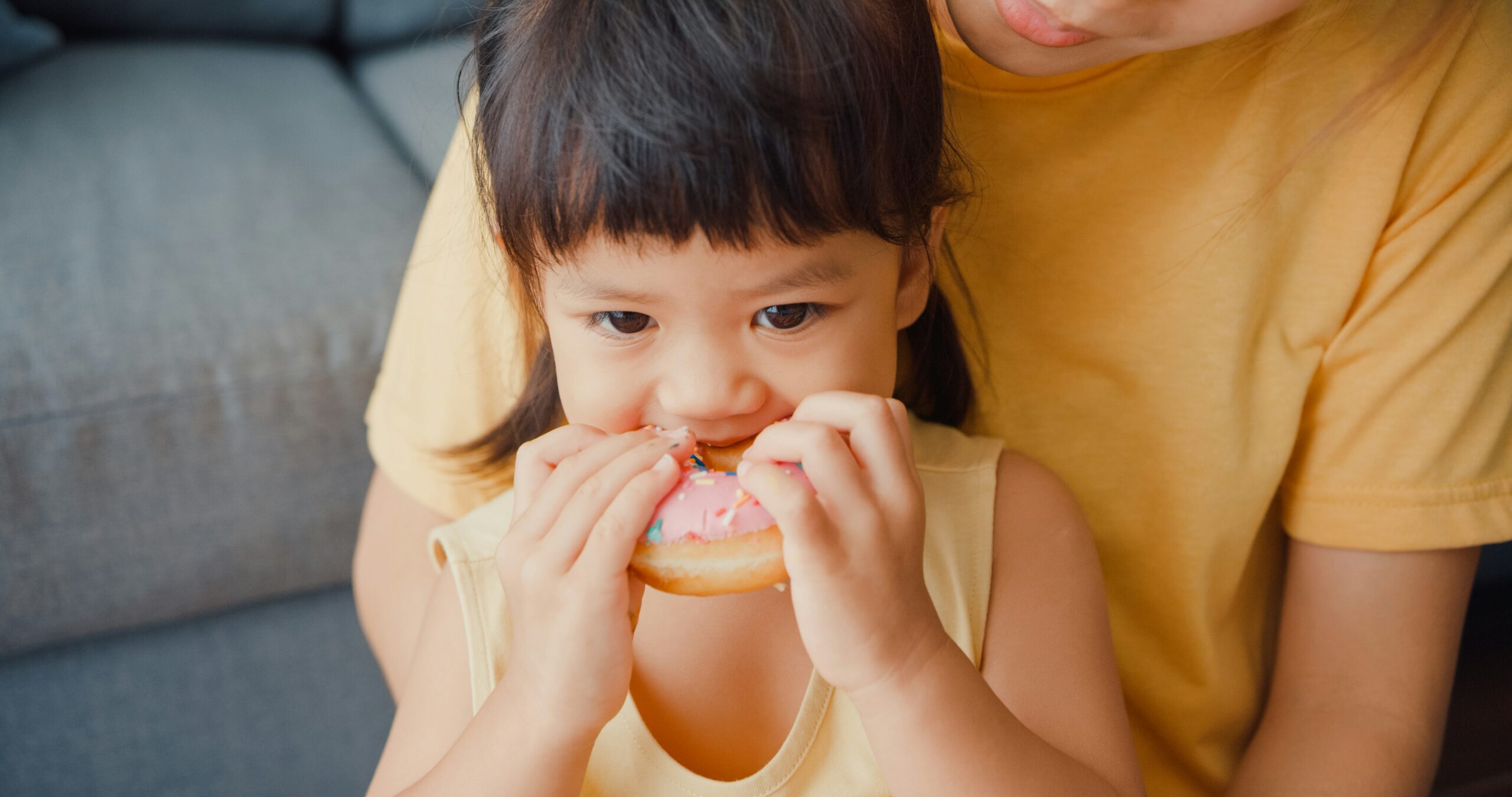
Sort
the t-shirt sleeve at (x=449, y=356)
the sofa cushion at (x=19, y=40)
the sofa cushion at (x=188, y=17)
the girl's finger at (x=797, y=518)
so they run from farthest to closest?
the sofa cushion at (x=188, y=17), the sofa cushion at (x=19, y=40), the t-shirt sleeve at (x=449, y=356), the girl's finger at (x=797, y=518)

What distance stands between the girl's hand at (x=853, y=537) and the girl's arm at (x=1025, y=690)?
3cm

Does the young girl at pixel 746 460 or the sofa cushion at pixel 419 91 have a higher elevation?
the young girl at pixel 746 460

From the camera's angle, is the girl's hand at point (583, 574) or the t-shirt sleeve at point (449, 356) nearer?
the girl's hand at point (583, 574)

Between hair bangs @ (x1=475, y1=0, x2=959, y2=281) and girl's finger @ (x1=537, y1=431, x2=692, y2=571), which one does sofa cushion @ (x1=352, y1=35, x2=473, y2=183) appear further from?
girl's finger @ (x1=537, y1=431, x2=692, y2=571)

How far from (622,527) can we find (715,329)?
0.16 meters

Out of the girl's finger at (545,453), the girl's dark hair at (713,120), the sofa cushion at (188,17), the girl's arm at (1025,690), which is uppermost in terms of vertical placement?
the girl's dark hair at (713,120)

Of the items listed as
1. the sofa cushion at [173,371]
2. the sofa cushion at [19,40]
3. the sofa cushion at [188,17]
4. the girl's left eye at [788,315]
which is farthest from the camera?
the sofa cushion at [188,17]

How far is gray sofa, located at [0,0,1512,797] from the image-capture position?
1.38m

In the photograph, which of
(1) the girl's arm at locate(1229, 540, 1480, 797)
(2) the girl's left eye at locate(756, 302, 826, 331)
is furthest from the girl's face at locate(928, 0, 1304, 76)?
(1) the girl's arm at locate(1229, 540, 1480, 797)

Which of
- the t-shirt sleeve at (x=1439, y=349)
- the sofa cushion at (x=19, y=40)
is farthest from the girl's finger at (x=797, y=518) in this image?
the sofa cushion at (x=19, y=40)

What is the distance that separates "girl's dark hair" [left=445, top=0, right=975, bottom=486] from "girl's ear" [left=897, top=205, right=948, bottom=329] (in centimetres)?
6

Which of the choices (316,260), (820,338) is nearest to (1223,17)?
(820,338)

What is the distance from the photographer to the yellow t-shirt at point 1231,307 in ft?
2.91

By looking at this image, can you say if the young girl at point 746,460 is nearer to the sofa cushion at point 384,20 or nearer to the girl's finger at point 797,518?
the girl's finger at point 797,518
